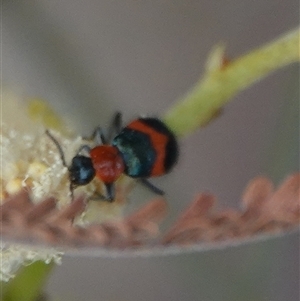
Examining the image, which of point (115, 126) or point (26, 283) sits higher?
point (115, 126)

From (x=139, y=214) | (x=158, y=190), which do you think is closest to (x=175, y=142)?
(x=158, y=190)

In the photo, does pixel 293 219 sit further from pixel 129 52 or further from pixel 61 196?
pixel 129 52

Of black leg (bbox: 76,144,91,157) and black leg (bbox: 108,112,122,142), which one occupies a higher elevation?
black leg (bbox: 108,112,122,142)

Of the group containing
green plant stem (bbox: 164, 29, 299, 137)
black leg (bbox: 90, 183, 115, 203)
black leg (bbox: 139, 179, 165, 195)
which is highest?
green plant stem (bbox: 164, 29, 299, 137)
